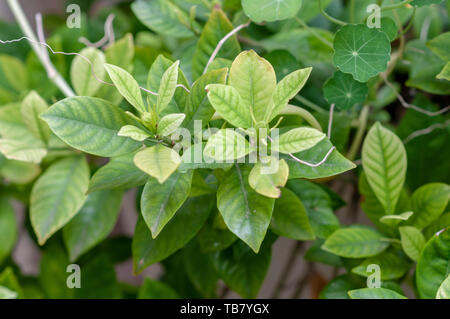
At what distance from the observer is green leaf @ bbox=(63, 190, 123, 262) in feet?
2.22

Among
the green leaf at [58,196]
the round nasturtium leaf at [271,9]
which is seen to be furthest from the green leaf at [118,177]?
the round nasturtium leaf at [271,9]

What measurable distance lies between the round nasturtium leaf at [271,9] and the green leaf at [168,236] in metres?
0.24

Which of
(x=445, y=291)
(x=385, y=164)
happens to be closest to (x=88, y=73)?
(x=385, y=164)

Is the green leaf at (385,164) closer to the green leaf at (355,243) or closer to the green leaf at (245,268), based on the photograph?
the green leaf at (355,243)

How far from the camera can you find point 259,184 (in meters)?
0.43

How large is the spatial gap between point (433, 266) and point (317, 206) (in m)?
0.15

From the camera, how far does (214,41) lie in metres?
0.56

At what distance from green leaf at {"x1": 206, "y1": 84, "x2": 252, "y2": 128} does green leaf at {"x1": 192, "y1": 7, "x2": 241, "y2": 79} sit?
12 cm

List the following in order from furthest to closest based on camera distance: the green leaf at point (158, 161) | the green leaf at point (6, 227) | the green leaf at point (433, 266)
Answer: the green leaf at point (6, 227) < the green leaf at point (433, 266) < the green leaf at point (158, 161)

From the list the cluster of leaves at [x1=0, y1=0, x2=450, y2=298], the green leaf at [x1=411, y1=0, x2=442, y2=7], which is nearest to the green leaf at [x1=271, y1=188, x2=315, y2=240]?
the cluster of leaves at [x1=0, y1=0, x2=450, y2=298]

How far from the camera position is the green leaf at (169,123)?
44 cm
